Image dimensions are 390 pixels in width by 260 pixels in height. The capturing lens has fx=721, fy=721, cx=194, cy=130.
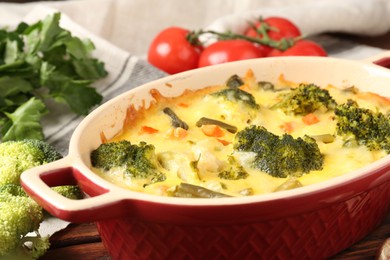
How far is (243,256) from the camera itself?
2.18 metres

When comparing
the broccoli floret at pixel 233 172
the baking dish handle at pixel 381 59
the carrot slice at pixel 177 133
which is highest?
the baking dish handle at pixel 381 59

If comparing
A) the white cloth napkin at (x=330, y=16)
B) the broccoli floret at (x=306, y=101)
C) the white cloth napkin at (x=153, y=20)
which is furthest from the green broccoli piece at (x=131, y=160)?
the white cloth napkin at (x=330, y=16)

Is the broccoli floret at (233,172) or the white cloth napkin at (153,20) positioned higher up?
the broccoli floret at (233,172)

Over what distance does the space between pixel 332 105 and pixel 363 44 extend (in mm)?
2219

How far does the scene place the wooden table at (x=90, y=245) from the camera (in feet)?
8.15

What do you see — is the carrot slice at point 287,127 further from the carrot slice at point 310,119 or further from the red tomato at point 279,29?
the red tomato at point 279,29

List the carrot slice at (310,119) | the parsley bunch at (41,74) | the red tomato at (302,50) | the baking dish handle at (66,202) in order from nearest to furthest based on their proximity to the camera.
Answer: the baking dish handle at (66,202) < the carrot slice at (310,119) < the parsley bunch at (41,74) < the red tomato at (302,50)

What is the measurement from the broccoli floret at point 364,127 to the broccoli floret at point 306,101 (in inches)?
5.1

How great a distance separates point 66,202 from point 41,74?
1985 mm

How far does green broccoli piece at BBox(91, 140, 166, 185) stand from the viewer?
2416 mm

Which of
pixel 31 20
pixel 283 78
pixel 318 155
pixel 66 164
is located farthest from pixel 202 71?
pixel 31 20

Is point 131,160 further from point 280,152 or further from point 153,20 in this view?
point 153,20

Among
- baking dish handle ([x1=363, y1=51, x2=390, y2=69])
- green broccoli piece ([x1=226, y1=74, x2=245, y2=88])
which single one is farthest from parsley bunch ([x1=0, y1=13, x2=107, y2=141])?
baking dish handle ([x1=363, y1=51, x2=390, y2=69])

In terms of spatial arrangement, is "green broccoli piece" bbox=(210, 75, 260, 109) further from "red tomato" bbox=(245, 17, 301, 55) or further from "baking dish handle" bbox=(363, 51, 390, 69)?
"red tomato" bbox=(245, 17, 301, 55)
